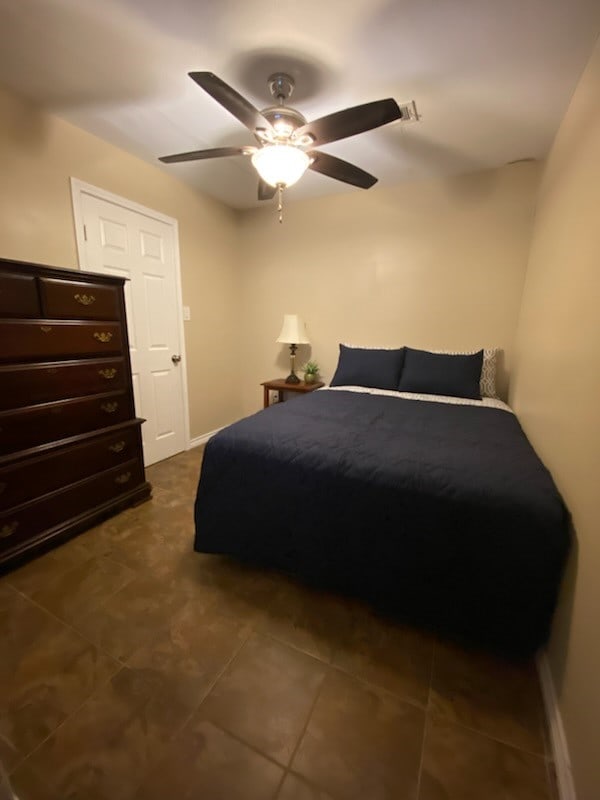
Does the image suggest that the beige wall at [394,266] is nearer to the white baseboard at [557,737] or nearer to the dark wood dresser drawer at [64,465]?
the dark wood dresser drawer at [64,465]

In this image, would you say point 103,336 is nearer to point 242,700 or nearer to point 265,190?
point 265,190

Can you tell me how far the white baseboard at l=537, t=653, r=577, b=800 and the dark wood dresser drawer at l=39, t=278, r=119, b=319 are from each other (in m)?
2.55

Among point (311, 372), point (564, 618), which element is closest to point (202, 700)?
point (564, 618)

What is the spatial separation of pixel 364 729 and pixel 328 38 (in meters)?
2.60

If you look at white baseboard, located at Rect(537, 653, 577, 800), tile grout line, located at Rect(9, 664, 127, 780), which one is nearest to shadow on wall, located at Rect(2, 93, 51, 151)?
tile grout line, located at Rect(9, 664, 127, 780)

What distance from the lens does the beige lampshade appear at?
3303mm

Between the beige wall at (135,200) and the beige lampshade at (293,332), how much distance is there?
0.72 metres

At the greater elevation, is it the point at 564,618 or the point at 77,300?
the point at 77,300

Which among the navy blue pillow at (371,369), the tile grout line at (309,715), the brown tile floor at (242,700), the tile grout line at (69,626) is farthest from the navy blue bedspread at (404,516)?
the navy blue pillow at (371,369)

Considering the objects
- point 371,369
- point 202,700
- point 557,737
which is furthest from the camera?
point 371,369

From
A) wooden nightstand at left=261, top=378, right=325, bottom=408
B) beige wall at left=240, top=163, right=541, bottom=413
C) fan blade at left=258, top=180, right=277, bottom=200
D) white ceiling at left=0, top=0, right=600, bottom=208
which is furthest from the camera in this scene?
wooden nightstand at left=261, top=378, right=325, bottom=408

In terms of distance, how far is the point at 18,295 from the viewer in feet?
5.20

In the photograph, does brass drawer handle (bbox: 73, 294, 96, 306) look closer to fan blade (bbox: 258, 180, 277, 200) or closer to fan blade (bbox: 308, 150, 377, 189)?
fan blade (bbox: 258, 180, 277, 200)

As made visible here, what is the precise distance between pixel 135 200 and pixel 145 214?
0.35 ft
